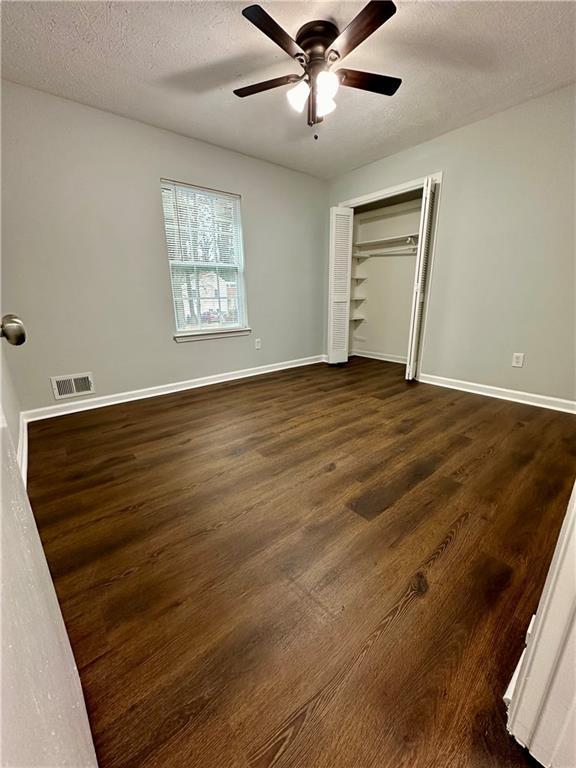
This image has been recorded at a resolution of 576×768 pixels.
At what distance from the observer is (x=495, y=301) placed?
9.32ft

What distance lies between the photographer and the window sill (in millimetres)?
3188

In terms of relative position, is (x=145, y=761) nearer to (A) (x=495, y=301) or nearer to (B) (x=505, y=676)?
(B) (x=505, y=676)

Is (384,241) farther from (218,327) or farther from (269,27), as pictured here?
(269,27)

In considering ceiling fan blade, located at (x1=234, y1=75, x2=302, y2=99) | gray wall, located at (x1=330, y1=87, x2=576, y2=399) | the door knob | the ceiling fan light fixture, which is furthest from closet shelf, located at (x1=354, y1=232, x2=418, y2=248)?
the door knob

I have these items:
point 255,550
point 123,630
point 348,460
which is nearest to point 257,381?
point 348,460

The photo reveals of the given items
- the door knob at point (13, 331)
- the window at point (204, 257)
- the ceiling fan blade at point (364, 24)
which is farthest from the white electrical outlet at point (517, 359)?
the door knob at point (13, 331)

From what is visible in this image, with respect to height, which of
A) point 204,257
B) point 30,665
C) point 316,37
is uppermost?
point 316,37

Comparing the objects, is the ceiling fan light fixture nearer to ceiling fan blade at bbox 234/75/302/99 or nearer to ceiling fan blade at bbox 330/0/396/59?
ceiling fan blade at bbox 234/75/302/99

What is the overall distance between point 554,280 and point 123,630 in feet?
11.7

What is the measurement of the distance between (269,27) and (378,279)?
3.37m

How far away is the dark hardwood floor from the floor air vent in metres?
0.57

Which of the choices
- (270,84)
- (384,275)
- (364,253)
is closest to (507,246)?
(384,275)

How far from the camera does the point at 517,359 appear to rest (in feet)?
9.18

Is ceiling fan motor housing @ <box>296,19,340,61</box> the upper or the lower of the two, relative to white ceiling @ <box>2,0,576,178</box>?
lower
